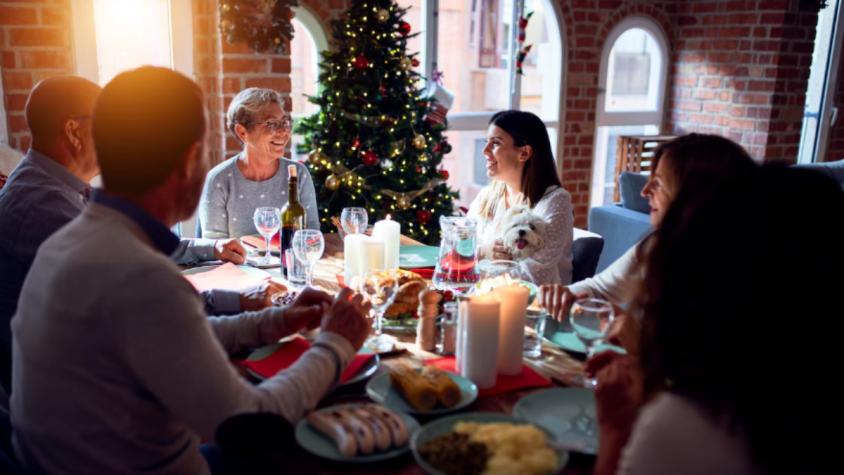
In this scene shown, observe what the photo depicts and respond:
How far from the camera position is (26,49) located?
3.14m

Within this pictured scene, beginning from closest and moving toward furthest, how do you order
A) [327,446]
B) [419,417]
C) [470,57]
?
[327,446] < [419,417] < [470,57]

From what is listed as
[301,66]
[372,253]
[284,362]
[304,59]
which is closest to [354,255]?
[372,253]

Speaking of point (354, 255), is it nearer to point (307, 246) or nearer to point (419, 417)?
point (307, 246)

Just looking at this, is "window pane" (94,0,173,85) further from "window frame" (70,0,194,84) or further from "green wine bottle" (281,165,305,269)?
"green wine bottle" (281,165,305,269)

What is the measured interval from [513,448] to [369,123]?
2.87m

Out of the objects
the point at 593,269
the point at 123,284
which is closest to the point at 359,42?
the point at 593,269

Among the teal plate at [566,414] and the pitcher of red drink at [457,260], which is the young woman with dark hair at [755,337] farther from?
the pitcher of red drink at [457,260]

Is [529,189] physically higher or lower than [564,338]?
higher

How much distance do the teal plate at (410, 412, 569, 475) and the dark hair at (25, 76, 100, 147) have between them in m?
1.26

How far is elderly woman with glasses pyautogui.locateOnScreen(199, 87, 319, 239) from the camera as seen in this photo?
2752 mm

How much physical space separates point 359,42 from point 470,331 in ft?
8.89

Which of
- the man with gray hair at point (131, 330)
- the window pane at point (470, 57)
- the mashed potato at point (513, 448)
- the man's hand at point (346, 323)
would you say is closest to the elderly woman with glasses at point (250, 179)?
the man's hand at point (346, 323)

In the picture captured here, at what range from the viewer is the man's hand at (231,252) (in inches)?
86.5

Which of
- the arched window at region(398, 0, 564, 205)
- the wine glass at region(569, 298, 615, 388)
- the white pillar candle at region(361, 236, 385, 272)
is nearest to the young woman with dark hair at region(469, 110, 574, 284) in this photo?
the white pillar candle at region(361, 236, 385, 272)
